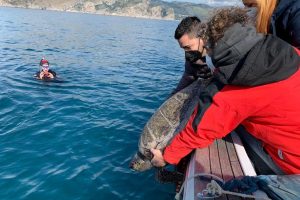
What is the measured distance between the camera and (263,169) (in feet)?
12.4

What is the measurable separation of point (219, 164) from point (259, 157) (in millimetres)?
459

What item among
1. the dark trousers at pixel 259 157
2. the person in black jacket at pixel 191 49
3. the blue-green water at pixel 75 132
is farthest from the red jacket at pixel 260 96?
the blue-green water at pixel 75 132

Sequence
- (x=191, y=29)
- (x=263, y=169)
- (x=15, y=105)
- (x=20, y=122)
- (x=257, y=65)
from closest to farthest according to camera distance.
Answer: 1. (x=257, y=65)
2. (x=263, y=169)
3. (x=191, y=29)
4. (x=20, y=122)
5. (x=15, y=105)

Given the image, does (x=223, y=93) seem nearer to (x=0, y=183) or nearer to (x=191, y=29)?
(x=191, y=29)

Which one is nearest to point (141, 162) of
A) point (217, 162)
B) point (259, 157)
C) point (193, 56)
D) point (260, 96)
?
point (193, 56)

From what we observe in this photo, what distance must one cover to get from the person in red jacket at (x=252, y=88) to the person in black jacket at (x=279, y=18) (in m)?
0.26

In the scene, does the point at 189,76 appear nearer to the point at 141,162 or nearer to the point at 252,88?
the point at 141,162

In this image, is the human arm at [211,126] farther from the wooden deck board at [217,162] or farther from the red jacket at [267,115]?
the wooden deck board at [217,162]

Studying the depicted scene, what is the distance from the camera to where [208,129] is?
326 centimetres

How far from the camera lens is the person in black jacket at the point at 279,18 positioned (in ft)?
10.9

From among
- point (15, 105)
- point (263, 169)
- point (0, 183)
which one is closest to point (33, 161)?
point (0, 183)

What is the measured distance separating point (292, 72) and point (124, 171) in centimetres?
480

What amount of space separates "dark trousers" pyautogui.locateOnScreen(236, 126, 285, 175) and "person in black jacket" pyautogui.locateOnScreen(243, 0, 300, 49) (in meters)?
1.23

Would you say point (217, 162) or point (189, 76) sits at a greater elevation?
point (189, 76)
